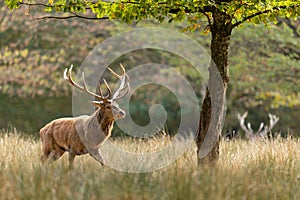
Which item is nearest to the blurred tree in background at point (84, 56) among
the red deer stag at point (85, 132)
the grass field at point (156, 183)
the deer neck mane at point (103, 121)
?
the red deer stag at point (85, 132)

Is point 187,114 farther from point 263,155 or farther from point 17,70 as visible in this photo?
point 263,155

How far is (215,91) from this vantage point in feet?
23.6

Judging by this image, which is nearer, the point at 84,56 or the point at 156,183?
the point at 156,183

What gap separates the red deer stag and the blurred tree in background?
737 cm

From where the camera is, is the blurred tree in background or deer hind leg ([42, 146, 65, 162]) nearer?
deer hind leg ([42, 146, 65, 162])

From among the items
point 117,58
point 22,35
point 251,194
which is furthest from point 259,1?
point 22,35

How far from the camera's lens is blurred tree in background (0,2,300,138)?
53.4ft

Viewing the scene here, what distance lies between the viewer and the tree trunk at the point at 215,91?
7.18 m

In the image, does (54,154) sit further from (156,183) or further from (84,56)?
(84,56)

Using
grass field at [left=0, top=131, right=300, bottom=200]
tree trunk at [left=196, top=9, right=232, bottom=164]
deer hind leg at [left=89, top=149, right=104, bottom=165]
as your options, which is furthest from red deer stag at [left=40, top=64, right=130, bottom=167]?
tree trunk at [left=196, top=9, right=232, bottom=164]

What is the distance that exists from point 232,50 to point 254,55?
1.00 metres

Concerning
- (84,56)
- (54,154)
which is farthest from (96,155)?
(84,56)

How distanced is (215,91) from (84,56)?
1244cm

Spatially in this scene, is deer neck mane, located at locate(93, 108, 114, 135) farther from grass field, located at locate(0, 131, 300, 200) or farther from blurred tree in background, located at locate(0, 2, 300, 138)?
blurred tree in background, located at locate(0, 2, 300, 138)
